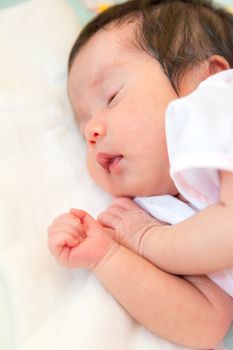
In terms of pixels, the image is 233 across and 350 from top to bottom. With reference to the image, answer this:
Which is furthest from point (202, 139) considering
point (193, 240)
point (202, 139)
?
point (193, 240)

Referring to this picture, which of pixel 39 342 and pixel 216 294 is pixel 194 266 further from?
pixel 39 342

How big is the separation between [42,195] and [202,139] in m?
0.38

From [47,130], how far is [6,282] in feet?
1.23

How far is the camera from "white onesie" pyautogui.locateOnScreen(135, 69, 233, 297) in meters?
0.65

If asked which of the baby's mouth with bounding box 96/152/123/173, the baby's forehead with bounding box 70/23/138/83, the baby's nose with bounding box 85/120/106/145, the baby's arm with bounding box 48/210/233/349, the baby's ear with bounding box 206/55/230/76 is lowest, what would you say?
the baby's arm with bounding box 48/210/233/349

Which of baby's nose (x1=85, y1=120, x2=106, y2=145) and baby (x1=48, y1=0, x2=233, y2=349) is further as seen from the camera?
baby's nose (x1=85, y1=120, x2=106, y2=145)

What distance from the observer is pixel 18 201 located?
0.90 m

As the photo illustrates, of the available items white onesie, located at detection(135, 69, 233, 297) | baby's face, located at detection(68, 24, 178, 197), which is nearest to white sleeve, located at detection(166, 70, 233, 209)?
white onesie, located at detection(135, 69, 233, 297)

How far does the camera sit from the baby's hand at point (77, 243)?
0.77m

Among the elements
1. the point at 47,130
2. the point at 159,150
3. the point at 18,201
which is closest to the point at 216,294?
the point at 159,150

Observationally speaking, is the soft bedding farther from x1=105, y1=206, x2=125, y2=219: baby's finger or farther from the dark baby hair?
the dark baby hair

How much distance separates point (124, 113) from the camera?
87 cm

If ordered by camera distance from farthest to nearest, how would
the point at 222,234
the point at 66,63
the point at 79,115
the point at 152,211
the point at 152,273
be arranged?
the point at 66,63 → the point at 79,115 → the point at 152,211 → the point at 152,273 → the point at 222,234

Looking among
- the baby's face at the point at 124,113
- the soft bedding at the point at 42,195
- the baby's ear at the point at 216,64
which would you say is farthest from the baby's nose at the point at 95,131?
the baby's ear at the point at 216,64
